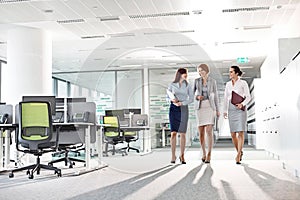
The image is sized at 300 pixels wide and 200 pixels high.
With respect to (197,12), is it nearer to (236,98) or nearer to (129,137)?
(236,98)

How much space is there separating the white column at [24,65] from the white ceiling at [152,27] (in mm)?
250

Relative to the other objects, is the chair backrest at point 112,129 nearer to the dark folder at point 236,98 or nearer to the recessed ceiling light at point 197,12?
the recessed ceiling light at point 197,12

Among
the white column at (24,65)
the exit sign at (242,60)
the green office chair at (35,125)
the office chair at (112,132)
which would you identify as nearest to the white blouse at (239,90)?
the green office chair at (35,125)

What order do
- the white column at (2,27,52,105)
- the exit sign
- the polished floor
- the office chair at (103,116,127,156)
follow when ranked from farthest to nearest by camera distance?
the exit sign < the office chair at (103,116,127,156) < the white column at (2,27,52,105) < the polished floor

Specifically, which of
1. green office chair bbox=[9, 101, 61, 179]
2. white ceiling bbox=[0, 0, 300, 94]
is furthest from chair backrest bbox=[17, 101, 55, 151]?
white ceiling bbox=[0, 0, 300, 94]

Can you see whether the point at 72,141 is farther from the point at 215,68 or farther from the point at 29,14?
the point at 215,68

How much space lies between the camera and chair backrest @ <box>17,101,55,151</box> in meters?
4.96

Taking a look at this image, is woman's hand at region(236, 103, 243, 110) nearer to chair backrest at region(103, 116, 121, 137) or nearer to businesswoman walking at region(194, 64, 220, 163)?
businesswoman walking at region(194, 64, 220, 163)

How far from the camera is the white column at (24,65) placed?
316 inches

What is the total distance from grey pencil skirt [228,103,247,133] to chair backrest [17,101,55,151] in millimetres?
2586

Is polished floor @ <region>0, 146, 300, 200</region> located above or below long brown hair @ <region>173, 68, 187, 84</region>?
below

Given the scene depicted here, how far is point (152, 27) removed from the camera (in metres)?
8.19

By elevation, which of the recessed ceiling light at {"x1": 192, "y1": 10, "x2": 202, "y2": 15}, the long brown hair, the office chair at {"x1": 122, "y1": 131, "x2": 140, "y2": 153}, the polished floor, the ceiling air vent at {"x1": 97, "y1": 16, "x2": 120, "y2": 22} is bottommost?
the polished floor

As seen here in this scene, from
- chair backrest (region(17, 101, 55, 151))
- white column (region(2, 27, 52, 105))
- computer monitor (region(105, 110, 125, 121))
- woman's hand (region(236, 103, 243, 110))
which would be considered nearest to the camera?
chair backrest (region(17, 101, 55, 151))
